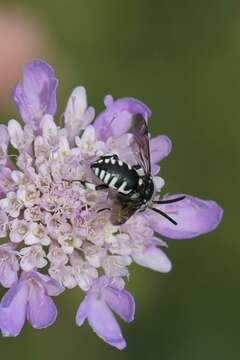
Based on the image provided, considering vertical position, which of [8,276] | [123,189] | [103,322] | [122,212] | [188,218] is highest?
[123,189]

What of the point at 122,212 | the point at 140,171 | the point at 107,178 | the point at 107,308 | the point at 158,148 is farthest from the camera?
the point at 158,148


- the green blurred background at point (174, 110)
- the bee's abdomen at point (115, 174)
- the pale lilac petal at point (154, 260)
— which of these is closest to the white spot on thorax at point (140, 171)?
the bee's abdomen at point (115, 174)

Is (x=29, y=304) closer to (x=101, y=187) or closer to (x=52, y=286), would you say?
(x=52, y=286)

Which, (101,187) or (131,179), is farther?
(101,187)

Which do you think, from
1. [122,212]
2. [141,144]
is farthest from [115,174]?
[141,144]

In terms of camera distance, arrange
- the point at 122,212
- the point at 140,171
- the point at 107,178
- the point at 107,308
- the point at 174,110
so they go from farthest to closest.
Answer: the point at 174,110 → the point at 107,308 → the point at 140,171 → the point at 122,212 → the point at 107,178

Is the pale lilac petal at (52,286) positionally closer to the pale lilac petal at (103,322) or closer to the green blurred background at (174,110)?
the pale lilac petal at (103,322)

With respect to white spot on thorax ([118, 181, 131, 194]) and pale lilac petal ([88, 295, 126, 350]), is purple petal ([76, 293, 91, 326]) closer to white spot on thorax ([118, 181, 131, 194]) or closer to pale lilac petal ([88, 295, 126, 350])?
pale lilac petal ([88, 295, 126, 350])
